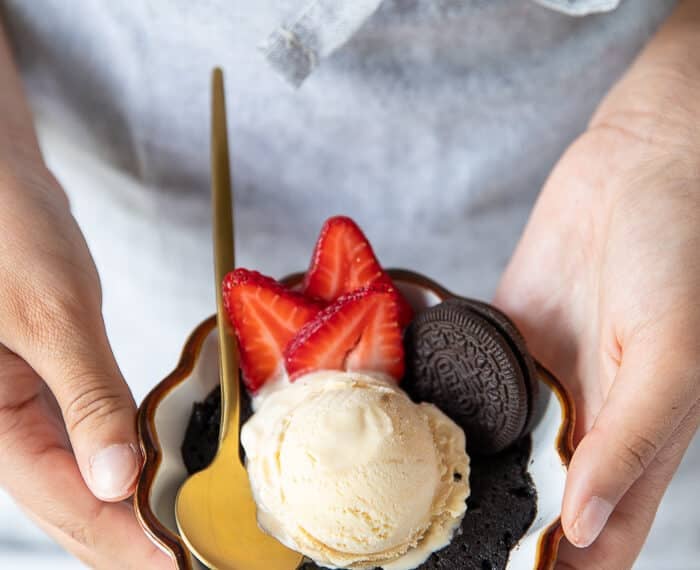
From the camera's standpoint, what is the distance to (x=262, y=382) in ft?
3.70

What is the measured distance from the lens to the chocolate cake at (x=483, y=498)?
100cm

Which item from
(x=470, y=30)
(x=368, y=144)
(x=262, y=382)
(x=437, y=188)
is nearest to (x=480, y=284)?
(x=437, y=188)

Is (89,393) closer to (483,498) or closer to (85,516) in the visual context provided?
(85,516)

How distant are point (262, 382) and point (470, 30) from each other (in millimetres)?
602

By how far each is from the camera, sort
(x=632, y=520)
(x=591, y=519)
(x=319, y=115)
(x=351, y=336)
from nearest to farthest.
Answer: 1. (x=591, y=519)
2. (x=632, y=520)
3. (x=351, y=336)
4. (x=319, y=115)

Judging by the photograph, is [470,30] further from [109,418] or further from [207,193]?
[109,418]

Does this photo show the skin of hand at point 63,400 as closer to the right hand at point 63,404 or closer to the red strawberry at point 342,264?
the right hand at point 63,404

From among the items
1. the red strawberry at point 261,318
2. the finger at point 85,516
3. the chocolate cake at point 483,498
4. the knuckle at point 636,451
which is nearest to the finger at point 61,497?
the finger at point 85,516

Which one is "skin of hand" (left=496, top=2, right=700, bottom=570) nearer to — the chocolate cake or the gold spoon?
the chocolate cake

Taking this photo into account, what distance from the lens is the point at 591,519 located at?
2.92 ft

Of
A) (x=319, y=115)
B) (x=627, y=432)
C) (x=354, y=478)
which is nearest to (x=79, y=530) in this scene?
(x=354, y=478)

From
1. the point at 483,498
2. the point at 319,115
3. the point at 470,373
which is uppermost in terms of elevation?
the point at 319,115

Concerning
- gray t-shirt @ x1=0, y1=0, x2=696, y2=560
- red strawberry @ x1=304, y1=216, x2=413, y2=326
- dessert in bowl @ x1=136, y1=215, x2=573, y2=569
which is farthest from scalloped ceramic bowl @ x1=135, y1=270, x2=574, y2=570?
gray t-shirt @ x1=0, y1=0, x2=696, y2=560

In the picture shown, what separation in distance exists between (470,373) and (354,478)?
21 centimetres
